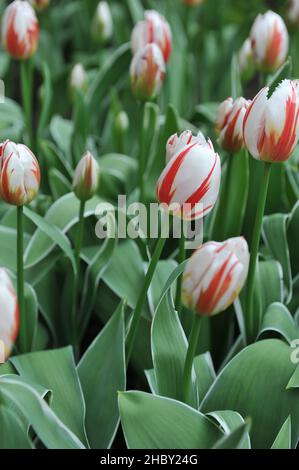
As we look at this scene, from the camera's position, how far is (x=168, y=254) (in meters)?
1.25

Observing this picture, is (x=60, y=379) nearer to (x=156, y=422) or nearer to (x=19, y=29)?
(x=156, y=422)

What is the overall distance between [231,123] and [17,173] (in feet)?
0.96

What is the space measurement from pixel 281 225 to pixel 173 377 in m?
0.34

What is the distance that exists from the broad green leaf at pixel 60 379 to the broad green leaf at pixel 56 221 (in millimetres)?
161

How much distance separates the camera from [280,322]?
102cm

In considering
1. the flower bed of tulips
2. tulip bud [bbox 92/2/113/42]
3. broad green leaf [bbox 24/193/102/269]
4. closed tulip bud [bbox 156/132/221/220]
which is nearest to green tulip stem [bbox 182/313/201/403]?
the flower bed of tulips

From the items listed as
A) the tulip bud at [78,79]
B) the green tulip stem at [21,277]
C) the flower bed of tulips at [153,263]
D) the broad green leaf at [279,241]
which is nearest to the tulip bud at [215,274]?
the flower bed of tulips at [153,263]

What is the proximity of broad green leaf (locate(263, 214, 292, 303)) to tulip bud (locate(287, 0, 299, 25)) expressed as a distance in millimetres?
506

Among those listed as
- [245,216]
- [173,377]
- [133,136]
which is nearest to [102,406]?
[173,377]

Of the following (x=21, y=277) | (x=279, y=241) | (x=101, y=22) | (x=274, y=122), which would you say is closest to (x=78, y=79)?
(x=101, y=22)

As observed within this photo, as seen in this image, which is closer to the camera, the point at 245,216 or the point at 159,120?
the point at 245,216

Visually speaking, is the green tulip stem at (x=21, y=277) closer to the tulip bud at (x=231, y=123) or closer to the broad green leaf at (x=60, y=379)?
the broad green leaf at (x=60, y=379)

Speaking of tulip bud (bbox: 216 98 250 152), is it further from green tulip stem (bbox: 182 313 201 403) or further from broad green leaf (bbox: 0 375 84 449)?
broad green leaf (bbox: 0 375 84 449)
